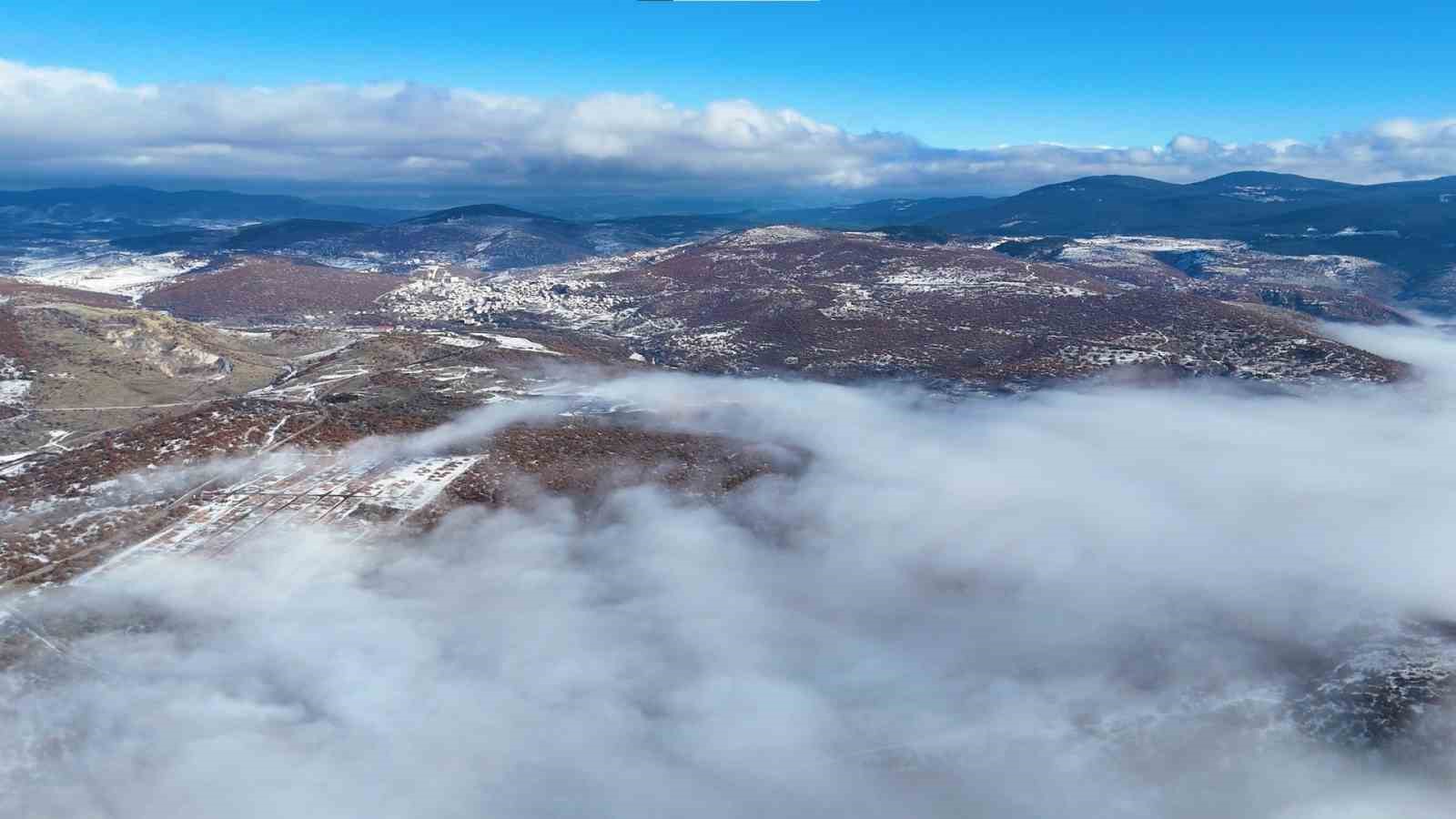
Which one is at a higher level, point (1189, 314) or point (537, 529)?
point (1189, 314)

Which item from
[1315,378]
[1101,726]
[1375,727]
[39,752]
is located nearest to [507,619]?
[39,752]

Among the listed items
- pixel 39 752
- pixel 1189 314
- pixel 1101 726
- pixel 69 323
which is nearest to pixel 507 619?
pixel 39 752

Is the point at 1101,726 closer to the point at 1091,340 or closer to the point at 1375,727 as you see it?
the point at 1375,727

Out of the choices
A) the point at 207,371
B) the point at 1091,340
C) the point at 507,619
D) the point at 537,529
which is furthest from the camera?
the point at 1091,340

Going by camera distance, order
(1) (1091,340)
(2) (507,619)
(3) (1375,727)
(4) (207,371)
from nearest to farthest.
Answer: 1. (3) (1375,727)
2. (2) (507,619)
3. (4) (207,371)
4. (1) (1091,340)

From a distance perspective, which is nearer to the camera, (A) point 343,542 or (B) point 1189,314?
(A) point 343,542

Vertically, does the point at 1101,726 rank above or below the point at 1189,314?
below

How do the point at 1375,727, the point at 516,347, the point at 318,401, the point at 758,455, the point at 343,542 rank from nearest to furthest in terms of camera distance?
the point at 1375,727 < the point at 343,542 < the point at 758,455 < the point at 318,401 < the point at 516,347

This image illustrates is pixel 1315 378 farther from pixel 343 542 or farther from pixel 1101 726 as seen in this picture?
pixel 343 542

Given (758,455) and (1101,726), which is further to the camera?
(758,455)
